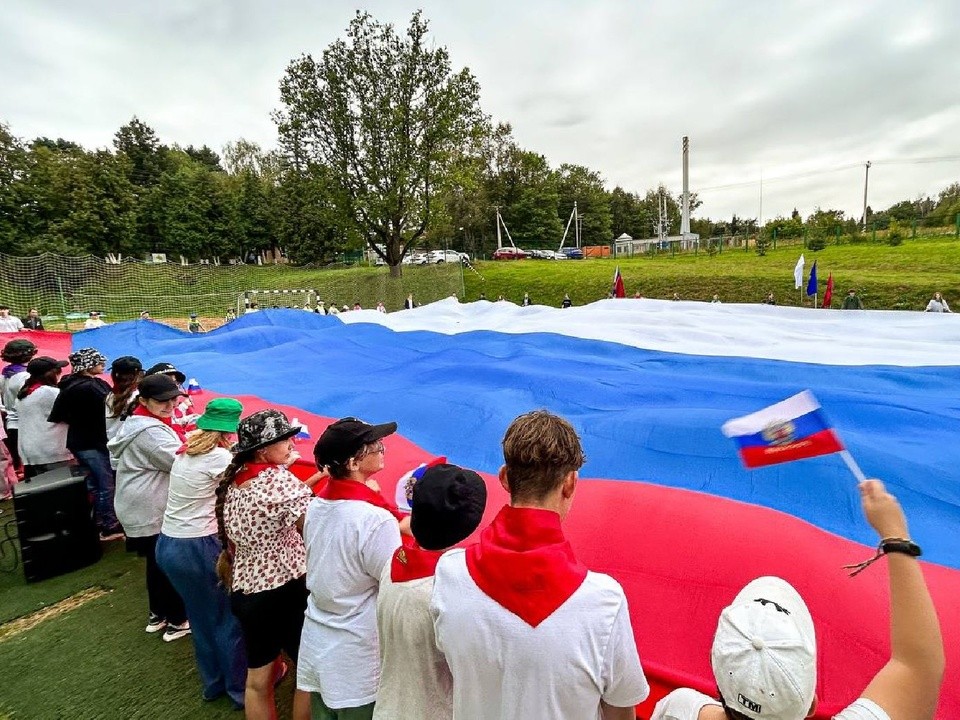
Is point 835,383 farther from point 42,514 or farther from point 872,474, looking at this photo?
point 42,514

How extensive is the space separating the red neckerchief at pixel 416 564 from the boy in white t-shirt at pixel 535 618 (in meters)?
0.15

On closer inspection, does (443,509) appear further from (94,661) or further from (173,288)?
(173,288)

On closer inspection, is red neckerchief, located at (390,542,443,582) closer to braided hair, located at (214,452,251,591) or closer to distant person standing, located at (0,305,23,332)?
braided hair, located at (214,452,251,591)

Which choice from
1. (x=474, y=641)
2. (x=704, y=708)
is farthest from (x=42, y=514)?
(x=704, y=708)

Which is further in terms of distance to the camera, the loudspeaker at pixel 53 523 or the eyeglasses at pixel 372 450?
the loudspeaker at pixel 53 523

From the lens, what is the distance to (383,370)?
532cm

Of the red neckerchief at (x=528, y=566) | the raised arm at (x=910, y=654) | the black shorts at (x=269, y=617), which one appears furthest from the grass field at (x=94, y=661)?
the raised arm at (x=910, y=654)

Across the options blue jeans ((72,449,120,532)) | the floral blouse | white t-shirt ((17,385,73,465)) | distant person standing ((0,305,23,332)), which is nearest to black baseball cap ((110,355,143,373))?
blue jeans ((72,449,120,532))

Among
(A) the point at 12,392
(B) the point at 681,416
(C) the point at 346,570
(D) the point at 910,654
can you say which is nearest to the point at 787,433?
(D) the point at 910,654

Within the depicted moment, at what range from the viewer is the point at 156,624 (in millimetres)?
3049

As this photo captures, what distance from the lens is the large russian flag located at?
68.5 inches

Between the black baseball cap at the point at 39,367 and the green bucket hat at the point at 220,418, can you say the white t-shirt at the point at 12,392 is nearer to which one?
the black baseball cap at the point at 39,367

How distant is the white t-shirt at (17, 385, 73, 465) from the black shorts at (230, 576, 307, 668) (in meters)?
3.04

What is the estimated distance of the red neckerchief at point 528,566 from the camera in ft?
3.32
